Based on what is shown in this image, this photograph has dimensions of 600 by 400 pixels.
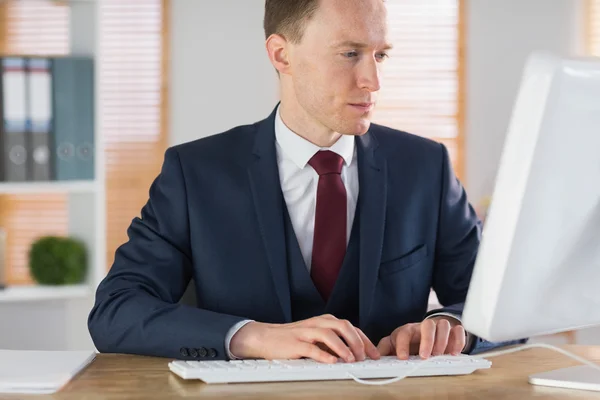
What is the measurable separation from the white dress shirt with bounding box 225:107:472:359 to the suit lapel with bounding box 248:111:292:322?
0.11ft

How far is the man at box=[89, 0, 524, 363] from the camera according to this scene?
195cm

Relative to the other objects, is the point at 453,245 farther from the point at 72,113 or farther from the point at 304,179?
the point at 72,113

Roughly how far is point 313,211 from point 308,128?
192 millimetres

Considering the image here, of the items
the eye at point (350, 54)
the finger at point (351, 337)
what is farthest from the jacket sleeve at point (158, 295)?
the eye at point (350, 54)

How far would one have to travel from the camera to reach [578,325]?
1.28 m

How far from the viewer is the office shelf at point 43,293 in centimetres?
329

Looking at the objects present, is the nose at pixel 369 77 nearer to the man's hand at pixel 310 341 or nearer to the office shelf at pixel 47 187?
the man's hand at pixel 310 341

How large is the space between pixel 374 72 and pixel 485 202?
8.60 feet

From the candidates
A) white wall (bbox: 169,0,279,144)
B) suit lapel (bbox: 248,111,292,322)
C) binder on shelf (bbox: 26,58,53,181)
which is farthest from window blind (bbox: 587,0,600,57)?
suit lapel (bbox: 248,111,292,322)

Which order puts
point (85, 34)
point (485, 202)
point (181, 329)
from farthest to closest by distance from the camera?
point (485, 202)
point (85, 34)
point (181, 329)

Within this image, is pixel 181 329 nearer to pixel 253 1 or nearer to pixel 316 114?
pixel 316 114

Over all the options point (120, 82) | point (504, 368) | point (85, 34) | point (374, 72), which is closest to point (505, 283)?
point (504, 368)

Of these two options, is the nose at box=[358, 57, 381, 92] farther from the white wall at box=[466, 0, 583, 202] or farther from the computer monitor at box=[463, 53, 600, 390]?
the white wall at box=[466, 0, 583, 202]

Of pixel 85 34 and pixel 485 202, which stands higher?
pixel 85 34
